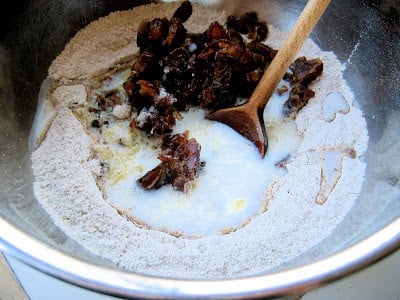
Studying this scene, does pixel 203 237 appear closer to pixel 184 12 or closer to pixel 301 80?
pixel 301 80

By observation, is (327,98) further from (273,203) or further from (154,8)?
(154,8)

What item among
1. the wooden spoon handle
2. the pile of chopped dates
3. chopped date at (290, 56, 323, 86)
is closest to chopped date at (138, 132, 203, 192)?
the pile of chopped dates

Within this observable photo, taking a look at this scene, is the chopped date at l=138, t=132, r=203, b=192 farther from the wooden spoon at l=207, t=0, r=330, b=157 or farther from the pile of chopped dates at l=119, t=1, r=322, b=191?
the wooden spoon at l=207, t=0, r=330, b=157

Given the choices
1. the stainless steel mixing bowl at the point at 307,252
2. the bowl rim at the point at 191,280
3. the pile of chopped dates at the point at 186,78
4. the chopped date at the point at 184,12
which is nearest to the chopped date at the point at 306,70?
the pile of chopped dates at the point at 186,78

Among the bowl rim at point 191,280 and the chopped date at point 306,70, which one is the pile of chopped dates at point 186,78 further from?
the bowl rim at point 191,280

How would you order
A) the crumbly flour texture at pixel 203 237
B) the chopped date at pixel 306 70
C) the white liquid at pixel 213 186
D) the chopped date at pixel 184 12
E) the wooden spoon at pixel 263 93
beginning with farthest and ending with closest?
the chopped date at pixel 184 12, the chopped date at pixel 306 70, the wooden spoon at pixel 263 93, the white liquid at pixel 213 186, the crumbly flour texture at pixel 203 237

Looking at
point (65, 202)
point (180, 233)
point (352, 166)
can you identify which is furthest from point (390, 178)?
point (65, 202)
